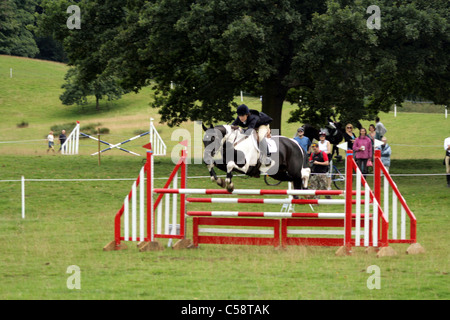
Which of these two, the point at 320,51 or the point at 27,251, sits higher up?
the point at 320,51

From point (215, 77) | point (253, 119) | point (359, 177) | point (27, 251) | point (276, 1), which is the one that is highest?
point (276, 1)

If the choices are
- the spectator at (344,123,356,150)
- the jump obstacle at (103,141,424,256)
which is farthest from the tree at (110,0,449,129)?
the jump obstacle at (103,141,424,256)

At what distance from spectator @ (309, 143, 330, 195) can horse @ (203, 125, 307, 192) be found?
6.61 meters

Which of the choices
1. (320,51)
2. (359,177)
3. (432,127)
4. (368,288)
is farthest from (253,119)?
(432,127)

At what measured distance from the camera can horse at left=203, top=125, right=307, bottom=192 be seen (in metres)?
9.99

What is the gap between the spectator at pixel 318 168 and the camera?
698 inches

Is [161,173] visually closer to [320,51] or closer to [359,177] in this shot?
[320,51]

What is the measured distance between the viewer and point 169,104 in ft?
94.9

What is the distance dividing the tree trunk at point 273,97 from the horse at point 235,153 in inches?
586

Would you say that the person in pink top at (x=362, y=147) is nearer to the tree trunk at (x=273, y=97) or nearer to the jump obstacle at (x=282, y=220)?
the tree trunk at (x=273, y=97)

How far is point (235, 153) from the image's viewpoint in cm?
1018

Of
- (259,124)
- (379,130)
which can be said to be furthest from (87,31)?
(259,124)

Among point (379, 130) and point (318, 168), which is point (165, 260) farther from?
point (379, 130)
